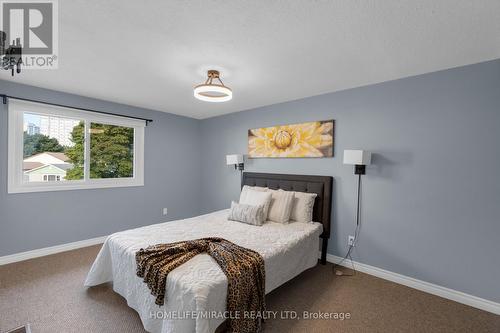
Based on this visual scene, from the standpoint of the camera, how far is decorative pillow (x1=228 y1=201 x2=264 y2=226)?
2947 mm

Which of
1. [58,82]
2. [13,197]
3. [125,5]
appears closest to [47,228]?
[13,197]

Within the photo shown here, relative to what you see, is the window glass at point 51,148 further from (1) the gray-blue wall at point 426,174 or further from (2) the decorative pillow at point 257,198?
(1) the gray-blue wall at point 426,174

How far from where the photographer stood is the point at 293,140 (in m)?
3.58

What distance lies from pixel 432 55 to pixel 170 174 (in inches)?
172

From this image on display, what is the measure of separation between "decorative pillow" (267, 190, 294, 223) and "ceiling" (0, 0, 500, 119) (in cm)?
148

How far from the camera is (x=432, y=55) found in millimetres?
2119

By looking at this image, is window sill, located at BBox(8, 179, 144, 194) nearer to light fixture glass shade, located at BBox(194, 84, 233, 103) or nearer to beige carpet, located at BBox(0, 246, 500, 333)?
beige carpet, located at BBox(0, 246, 500, 333)

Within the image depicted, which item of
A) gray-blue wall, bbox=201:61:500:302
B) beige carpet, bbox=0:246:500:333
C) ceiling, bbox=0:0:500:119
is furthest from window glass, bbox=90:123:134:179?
gray-blue wall, bbox=201:61:500:302

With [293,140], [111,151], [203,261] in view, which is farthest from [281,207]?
[111,151]

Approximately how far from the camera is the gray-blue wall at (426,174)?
7.22ft

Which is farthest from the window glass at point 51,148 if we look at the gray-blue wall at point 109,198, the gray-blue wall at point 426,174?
the gray-blue wall at point 426,174

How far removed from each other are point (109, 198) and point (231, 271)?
311 cm

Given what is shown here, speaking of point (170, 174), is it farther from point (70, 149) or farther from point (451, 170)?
point (451, 170)

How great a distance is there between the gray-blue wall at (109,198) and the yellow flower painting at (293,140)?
64.9 inches
